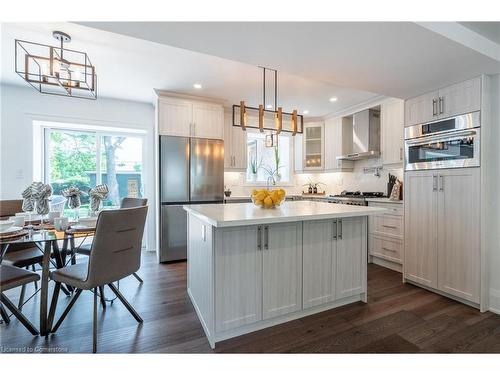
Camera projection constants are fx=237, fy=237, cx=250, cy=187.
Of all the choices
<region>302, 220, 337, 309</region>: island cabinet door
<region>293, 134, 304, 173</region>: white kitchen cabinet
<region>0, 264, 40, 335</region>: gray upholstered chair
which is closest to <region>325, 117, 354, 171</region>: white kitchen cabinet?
<region>293, 134, 304, 173</region>: white kitchen cabinet

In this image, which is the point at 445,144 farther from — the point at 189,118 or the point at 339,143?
the point at 189,118

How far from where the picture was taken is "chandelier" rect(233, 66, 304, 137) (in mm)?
2386

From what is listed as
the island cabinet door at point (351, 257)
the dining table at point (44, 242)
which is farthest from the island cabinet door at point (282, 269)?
the dining table at point (44, 242)

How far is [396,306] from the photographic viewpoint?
233cm

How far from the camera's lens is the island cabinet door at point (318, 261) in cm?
206

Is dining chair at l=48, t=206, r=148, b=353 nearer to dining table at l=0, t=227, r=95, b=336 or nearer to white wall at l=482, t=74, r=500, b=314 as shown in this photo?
dining table at l=0, t=227, r=95, b=336

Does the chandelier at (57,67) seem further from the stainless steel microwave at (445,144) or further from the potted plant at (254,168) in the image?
the stainless steel microwave at (445,144)

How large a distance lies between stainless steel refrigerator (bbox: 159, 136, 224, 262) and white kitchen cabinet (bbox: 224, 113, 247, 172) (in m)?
0.48

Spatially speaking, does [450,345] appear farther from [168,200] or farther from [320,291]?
[168,200]

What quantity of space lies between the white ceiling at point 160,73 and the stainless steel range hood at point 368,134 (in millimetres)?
282

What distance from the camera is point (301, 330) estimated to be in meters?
1.91

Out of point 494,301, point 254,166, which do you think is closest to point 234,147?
point 254,166

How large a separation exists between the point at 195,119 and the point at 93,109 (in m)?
1.70
